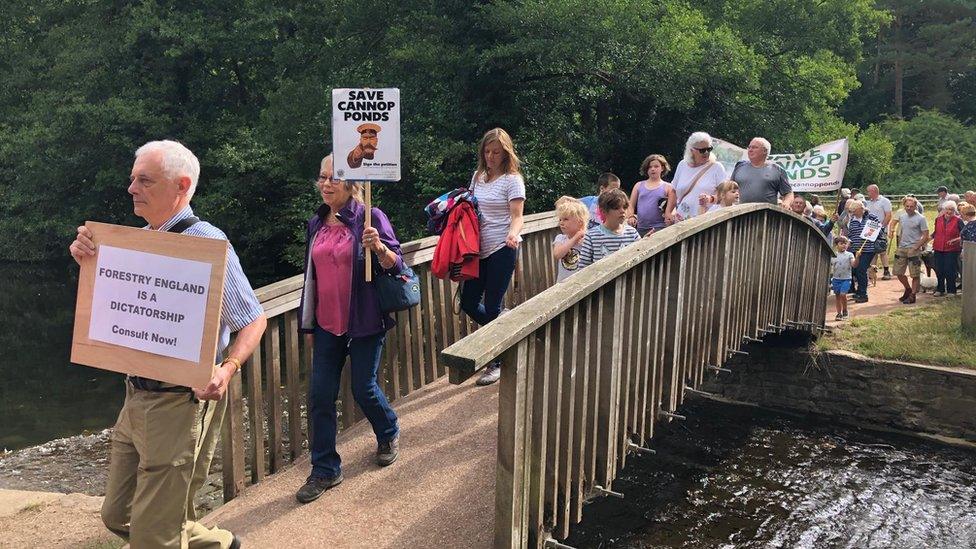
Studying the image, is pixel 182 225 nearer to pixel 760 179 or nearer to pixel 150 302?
pixel 150 302

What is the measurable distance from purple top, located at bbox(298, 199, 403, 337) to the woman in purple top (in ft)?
11.8

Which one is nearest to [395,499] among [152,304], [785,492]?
[152,304]

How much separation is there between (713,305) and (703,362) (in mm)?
458

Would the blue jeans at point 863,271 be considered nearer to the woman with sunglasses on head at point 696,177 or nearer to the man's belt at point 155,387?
the woman with sunglasses on head at point 696,177

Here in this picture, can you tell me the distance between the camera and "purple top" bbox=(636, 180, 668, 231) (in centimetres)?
741

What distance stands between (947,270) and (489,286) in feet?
30.3

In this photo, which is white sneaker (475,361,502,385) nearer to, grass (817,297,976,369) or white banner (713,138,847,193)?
grass (817,297,976,369)

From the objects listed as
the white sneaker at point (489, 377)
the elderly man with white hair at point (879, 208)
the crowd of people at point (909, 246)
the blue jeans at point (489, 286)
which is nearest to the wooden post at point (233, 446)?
the blue jeans at point (489, 286)

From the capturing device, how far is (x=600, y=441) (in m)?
4.43

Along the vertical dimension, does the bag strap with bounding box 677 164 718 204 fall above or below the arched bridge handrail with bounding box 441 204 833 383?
above

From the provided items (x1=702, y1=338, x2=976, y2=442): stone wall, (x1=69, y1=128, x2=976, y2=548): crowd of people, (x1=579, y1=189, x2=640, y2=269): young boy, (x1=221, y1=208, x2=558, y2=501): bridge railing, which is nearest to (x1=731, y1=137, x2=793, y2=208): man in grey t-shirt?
(x1=69, y1=128, x2=976, y2=548): crowd of people

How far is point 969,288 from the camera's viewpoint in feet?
30.9

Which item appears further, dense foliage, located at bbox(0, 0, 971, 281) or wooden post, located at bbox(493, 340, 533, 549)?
dense foliage, located at bbox(0, 0, 971, 281)

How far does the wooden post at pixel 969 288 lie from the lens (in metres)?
9.34
